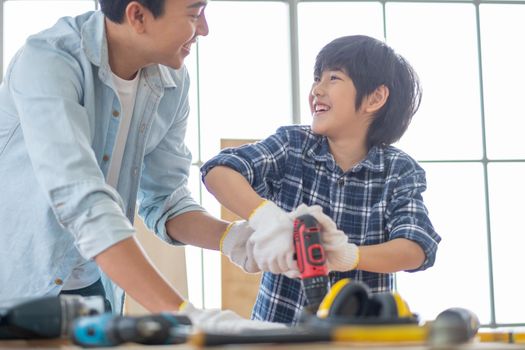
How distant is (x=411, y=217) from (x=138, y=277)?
797 millimetres

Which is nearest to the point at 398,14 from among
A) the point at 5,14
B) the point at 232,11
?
the point at 232,11

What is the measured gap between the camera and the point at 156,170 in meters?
2.11

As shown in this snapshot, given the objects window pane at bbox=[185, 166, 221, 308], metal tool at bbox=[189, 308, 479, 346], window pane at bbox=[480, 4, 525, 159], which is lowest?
window pane at bbox=[185, 166, 221, 308]

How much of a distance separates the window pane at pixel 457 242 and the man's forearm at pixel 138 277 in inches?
138

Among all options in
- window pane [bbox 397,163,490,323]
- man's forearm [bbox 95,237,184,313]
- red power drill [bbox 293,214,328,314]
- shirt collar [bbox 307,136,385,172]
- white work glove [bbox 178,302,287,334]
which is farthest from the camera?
window pane [bbox 397,163,490,323]

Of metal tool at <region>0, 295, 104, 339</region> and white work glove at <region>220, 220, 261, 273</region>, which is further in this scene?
white work glove at <region>220, 220, 261, 273</region>

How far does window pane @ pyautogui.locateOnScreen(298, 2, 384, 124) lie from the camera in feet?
16.2

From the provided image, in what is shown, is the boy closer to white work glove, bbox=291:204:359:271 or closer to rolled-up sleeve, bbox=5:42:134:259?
white work glove, bbox=291:204:359:271

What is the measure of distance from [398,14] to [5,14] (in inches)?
88.3

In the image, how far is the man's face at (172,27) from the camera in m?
1.86

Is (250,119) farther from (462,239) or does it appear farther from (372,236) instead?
(372,236)

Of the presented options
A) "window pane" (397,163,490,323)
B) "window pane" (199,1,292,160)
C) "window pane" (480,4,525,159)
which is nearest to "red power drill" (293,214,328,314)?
"window pane" (199,1,292,160)

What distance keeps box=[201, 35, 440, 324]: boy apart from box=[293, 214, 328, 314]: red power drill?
171mm

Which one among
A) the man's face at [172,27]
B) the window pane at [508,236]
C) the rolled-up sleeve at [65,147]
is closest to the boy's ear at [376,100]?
the man's face at [172,27]
